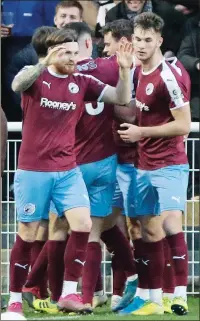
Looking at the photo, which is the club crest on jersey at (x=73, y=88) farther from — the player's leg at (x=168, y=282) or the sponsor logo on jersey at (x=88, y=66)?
the player's leg at (x=168, y=282)

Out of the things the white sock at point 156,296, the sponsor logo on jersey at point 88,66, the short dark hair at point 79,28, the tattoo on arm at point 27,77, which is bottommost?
the white sock at point 156,296

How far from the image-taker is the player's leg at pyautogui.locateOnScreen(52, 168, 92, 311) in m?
9.61

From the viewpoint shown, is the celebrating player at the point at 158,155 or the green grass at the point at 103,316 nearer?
the green grass at the point at 103,316

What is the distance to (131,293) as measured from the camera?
409 inches

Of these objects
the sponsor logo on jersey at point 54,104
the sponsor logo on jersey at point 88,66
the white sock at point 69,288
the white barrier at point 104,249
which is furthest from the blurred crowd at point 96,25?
the white sock at point 69,288

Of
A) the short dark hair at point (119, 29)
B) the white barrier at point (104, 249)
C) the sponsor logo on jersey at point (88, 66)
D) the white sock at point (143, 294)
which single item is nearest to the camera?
the sponsor logo on jersey at point (88, 66)

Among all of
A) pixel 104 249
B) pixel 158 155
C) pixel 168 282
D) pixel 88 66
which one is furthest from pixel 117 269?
pixel 88 66

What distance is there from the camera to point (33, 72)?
9391mm

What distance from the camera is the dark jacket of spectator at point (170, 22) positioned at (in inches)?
507

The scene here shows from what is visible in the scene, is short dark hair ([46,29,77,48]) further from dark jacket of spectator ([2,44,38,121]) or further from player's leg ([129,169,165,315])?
dark jacket of spectator ([2,44,38,121])

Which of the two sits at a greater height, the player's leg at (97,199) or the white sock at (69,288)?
the player's leg at (97,199)

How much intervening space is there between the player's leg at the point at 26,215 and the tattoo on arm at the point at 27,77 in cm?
64

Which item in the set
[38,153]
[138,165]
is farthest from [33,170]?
[138,165]

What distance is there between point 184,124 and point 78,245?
1174 millimetres
